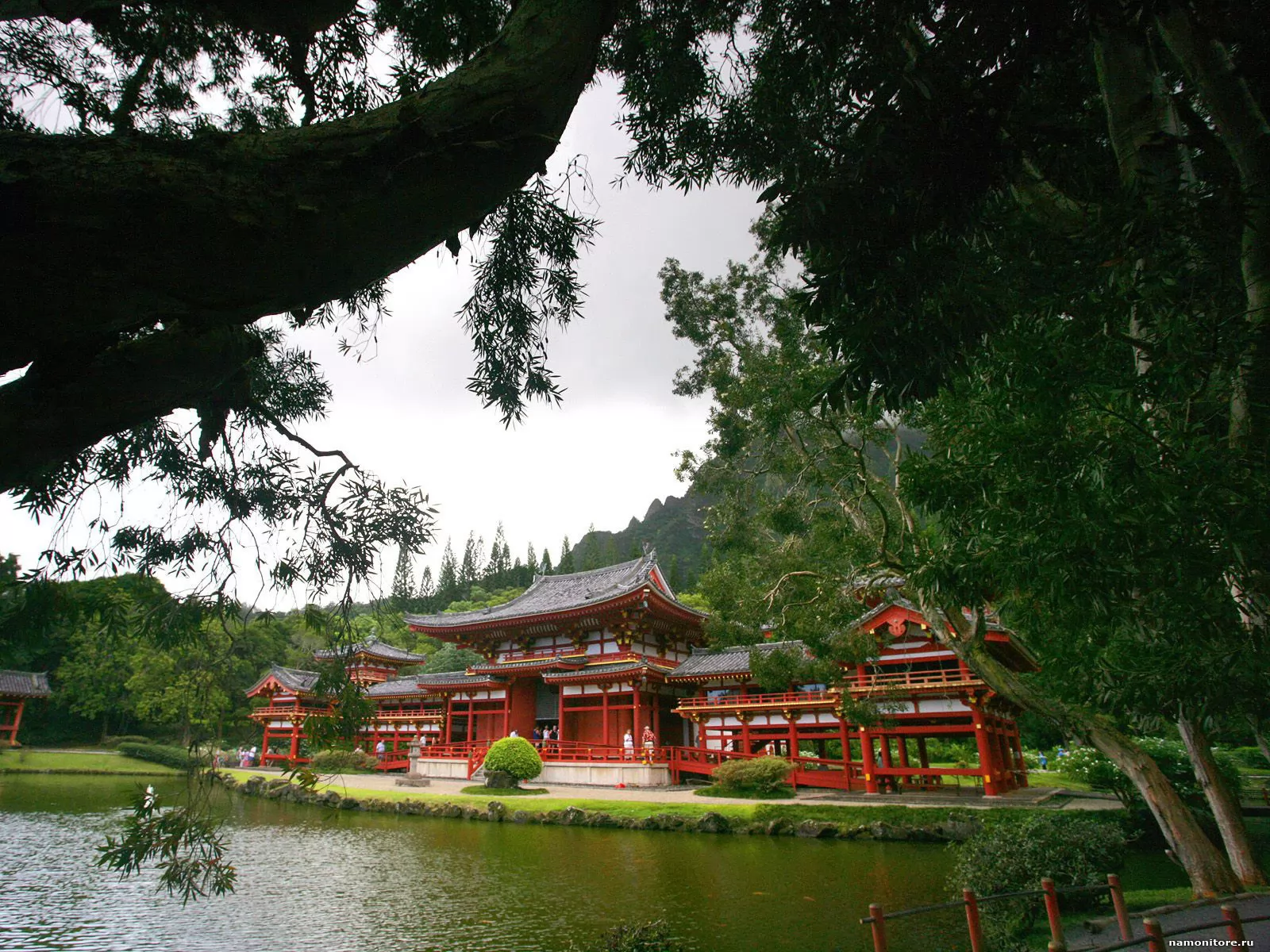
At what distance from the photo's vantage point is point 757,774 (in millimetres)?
14648

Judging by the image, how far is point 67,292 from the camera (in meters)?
1.46

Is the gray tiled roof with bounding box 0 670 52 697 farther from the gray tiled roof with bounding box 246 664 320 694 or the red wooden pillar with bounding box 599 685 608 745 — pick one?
the red wooden pillar with bounding box 599 685 608 745

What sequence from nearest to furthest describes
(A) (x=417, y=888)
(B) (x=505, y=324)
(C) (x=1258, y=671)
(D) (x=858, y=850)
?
1. (C) (x=1258, y=671)
2. (B) (x=505, y=324)
3. (A) (x=417, y=888)
4. (D) (x=858, y=850)

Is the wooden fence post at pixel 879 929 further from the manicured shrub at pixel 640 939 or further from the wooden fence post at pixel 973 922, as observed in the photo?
the manicured shrub at pixel 640 939

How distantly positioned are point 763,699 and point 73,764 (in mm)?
26598

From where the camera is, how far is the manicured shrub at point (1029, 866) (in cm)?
596

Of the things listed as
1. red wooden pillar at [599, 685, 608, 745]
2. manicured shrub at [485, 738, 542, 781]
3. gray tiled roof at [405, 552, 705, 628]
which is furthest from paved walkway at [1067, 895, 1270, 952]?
red wooden pillar at [599, 685, 608, 745]

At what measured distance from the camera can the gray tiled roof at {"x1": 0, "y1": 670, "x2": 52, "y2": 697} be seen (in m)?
29.0

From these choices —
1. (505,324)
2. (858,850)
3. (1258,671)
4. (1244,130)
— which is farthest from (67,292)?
(858,850)

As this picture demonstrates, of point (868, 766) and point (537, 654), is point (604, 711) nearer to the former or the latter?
point (537, 654)

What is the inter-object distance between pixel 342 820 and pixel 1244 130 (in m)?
17.0

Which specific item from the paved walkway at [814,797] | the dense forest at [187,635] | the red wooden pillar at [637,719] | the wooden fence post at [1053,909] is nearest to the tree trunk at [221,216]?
the dense forest at [187,635]

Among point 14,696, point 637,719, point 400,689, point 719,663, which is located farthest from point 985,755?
point 14,696

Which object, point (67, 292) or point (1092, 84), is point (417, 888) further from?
point (1092, 84)
